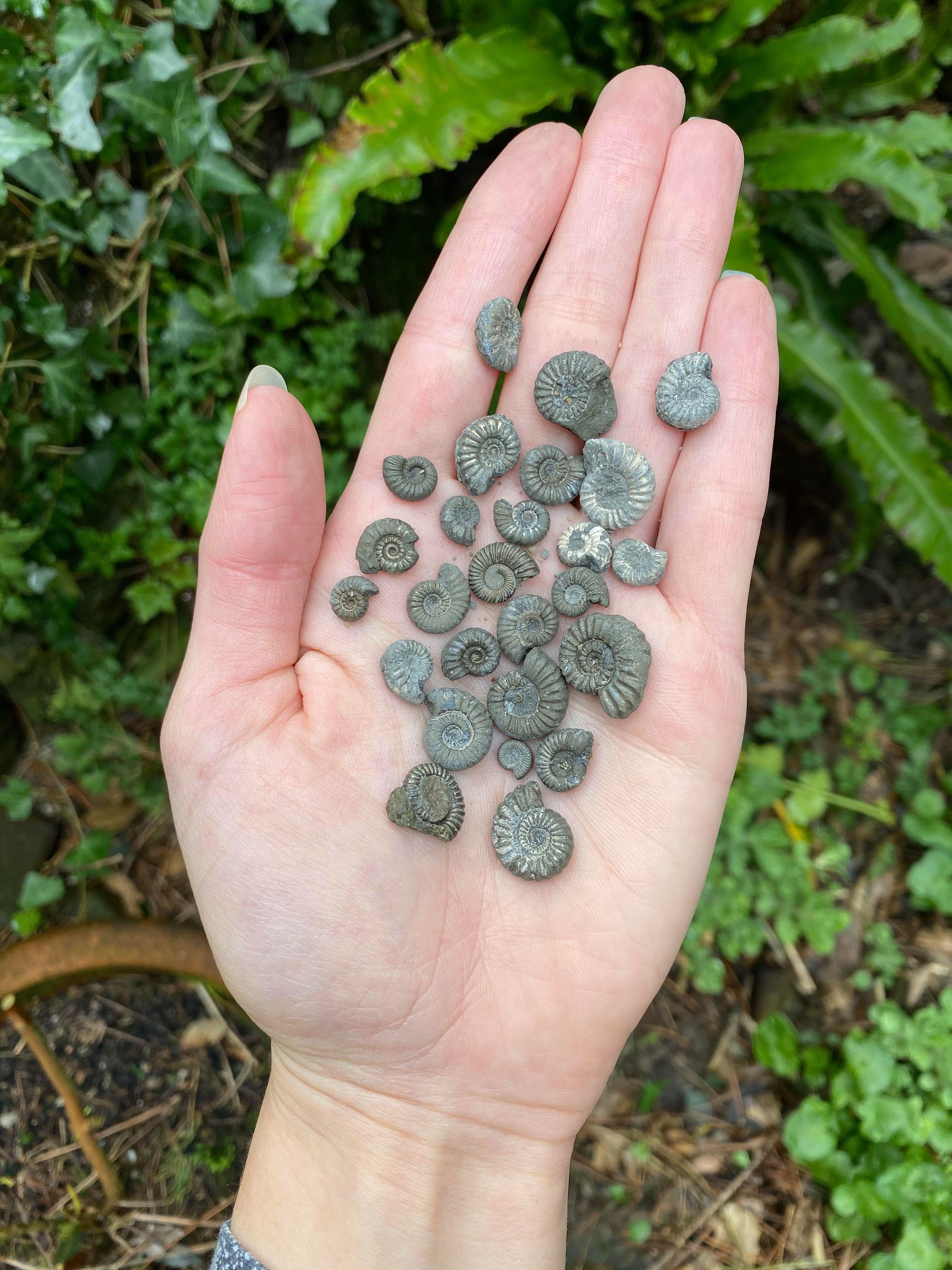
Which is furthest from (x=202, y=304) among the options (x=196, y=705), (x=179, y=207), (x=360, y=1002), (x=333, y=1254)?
(x=333, y=1254)

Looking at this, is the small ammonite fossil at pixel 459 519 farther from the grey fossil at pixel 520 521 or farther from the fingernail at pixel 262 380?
the fingernail at pixel 262 380

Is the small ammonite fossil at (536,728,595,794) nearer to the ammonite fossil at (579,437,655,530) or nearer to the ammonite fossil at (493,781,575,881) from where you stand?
the ammonite fossil at (493,781,575,881)

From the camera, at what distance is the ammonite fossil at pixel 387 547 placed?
4410mm

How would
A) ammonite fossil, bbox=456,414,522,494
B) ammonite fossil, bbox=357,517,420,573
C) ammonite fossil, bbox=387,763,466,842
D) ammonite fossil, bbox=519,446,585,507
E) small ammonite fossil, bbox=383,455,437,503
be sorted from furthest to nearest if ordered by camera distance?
ammonite fossil, bbox=519,446,585,507 < ammonite fossil, bbox=456,414,522,494 < small ammonite fossil, bbox=383,455,437,503 < ammonite fossil, bbox=357,517,420,573 < ammonite fossil, bbox=387,763,466,842

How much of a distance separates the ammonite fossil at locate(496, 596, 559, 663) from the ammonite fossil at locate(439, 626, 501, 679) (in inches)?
2.8

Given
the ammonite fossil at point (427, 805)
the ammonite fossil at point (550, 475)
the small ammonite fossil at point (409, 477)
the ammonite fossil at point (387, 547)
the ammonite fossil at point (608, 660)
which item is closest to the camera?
the ammonite fossil at point (427, 805)

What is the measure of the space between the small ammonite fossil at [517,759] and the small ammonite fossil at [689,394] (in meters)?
1.81

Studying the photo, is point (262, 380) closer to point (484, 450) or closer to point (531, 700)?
point (484, 450)

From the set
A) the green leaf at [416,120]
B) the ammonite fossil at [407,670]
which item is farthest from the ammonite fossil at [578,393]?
the ammonite fossil at [407,670]

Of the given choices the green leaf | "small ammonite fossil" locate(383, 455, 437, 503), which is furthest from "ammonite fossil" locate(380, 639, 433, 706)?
the green leaf

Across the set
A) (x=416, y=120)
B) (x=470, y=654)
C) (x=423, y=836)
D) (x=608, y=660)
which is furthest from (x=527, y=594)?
(x=416, y=120)

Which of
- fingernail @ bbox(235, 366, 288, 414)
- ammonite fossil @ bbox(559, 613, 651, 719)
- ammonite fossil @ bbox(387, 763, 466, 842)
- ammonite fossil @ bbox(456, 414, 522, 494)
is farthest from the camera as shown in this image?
ammonite fossil @ bbox(456, 414, 522, 494)

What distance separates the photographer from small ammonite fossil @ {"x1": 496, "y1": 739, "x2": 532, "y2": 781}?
14.5 feet

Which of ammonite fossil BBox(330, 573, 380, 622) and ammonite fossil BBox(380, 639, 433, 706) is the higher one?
ammonite fossil BBox(330, 573, 380, 622)
